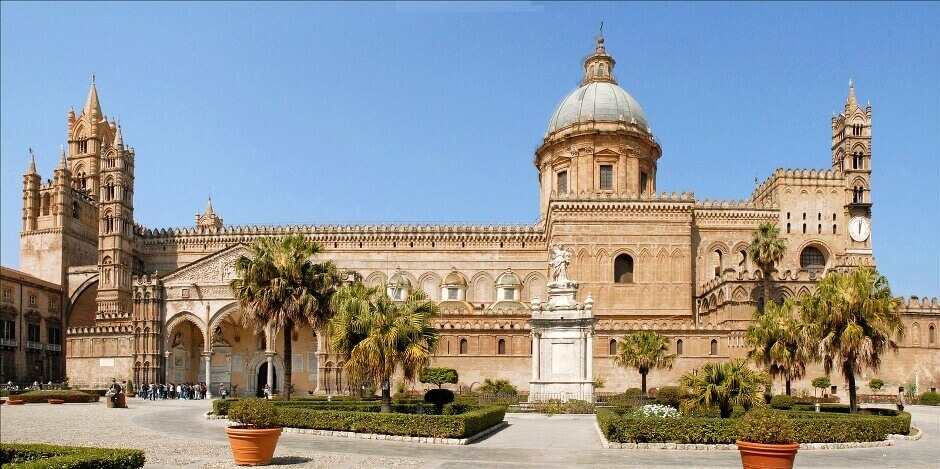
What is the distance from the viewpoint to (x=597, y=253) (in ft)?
192

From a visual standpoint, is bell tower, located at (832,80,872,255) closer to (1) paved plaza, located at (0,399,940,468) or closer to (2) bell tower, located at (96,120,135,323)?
(1) paved plaza, located at (0,399,940,468)

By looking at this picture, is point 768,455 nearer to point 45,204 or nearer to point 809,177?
point 809,177

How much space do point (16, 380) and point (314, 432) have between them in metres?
44.0

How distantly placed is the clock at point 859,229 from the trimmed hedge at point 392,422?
150 feet

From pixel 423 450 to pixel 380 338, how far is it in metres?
7.23

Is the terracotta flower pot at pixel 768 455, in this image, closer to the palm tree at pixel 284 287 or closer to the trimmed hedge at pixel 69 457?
the trimmed hedge at pixel 69 457

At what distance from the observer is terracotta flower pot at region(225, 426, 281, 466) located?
1766 cm

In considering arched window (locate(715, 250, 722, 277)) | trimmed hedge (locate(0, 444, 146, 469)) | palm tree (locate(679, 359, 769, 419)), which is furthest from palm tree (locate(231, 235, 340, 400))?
arched window (locate(715, 250, 722, 277))

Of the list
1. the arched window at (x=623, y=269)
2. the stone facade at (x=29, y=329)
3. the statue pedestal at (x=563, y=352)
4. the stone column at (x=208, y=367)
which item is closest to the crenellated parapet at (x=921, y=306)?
the arched window at (x=623, y=269)

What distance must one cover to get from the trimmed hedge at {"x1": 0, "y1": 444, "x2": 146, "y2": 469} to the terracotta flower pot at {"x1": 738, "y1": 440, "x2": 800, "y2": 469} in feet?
34.9

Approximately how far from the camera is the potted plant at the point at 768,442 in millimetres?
15367

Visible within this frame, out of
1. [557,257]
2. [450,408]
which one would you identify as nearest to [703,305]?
[557,257]

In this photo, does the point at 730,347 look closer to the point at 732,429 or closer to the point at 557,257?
the point at 557,257

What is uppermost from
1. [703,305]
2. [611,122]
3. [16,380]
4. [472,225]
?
[611,122]
